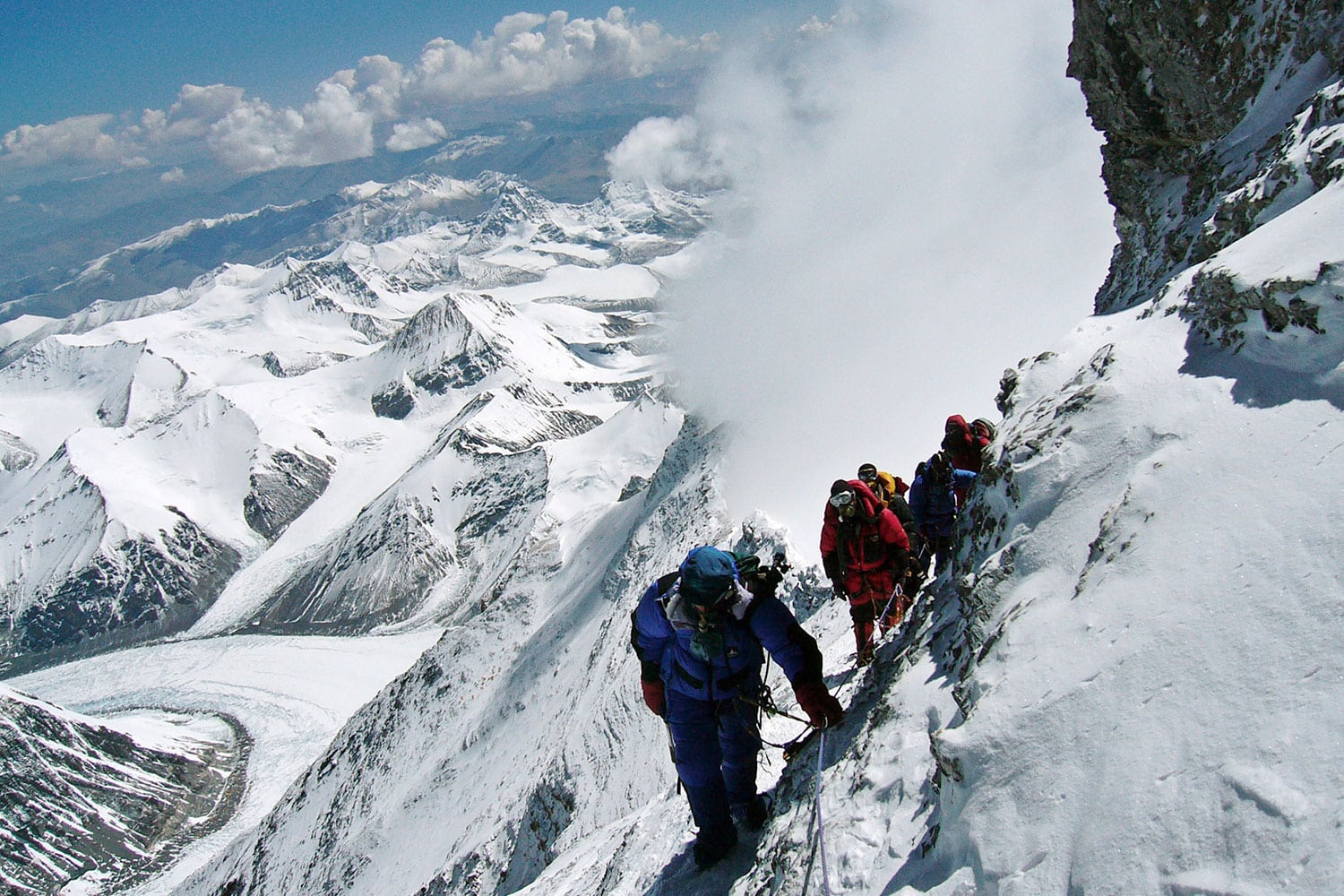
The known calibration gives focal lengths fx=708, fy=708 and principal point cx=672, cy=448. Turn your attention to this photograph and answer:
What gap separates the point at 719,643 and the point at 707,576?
96 cm

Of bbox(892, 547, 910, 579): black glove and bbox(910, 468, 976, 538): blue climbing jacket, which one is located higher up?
bbox(910, 468, 976, 538): blue climbing jacket

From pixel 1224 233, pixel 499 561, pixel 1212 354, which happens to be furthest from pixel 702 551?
pixel 499 561

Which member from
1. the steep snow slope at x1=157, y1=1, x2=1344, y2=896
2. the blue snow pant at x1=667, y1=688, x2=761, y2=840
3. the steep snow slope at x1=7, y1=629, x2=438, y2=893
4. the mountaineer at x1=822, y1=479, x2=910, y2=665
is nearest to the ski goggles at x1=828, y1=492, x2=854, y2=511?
the mountaineer at x1=822, y1=479, x2=910, y2=665

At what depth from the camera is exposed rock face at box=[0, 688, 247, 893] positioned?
112 meters

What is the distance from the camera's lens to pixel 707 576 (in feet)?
25.1

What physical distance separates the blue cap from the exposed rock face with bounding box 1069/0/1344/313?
832 cm

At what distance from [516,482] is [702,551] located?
179 metres

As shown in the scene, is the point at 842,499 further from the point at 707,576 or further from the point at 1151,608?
the point at 1151,608

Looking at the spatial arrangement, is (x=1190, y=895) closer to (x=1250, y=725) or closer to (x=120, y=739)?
(x=1250, y=725)

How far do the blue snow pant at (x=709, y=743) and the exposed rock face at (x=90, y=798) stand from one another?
13975 cm

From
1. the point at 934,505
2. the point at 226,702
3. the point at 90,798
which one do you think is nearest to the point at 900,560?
the point at 934,505

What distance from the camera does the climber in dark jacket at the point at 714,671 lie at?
792 cm

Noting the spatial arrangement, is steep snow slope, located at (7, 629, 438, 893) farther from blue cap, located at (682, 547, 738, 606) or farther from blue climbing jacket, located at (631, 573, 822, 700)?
blue cap, located at (682, 547, 738, 606)

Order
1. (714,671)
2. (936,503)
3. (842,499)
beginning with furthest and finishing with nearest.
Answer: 1. (936,503)
2. (842,499)
3. (714,671)
